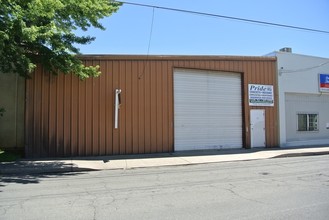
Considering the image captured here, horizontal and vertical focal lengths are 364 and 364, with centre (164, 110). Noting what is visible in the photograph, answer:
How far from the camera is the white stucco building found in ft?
71.6

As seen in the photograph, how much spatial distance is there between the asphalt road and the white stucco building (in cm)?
1014

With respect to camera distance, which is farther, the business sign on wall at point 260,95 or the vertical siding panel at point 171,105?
the business sign on wall at point 260,95

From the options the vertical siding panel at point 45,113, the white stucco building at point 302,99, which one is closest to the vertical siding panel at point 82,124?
the vertical siding panel at point 45,113

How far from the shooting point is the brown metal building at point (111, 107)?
16.8m

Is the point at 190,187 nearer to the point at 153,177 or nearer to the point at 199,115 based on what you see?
the point at 153,177

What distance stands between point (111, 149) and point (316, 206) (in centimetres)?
1181

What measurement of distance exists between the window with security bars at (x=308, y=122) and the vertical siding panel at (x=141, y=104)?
1078cm

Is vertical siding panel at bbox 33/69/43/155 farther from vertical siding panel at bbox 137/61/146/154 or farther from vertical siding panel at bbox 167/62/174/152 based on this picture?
vertical siding panel at bbox 167/62/174/152

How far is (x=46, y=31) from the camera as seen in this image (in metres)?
13.2

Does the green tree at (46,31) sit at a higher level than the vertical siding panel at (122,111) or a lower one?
higher

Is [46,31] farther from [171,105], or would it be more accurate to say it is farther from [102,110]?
[171,105]

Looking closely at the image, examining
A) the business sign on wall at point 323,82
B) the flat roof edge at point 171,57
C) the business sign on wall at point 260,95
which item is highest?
the flat roof edge at point 171,57

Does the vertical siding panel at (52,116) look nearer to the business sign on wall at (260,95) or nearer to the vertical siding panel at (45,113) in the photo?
the vertical siding panel at (45,113)

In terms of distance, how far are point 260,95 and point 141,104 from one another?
726cm
